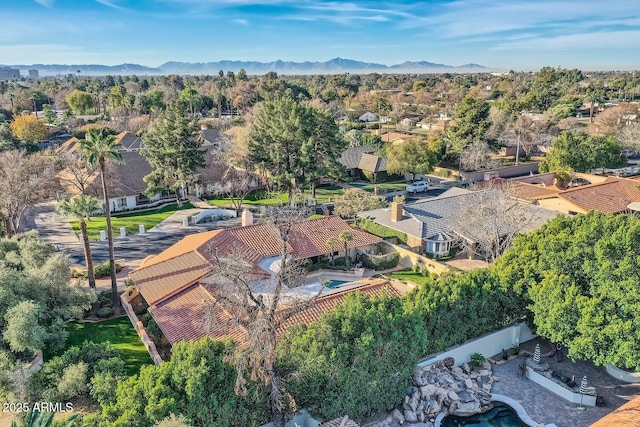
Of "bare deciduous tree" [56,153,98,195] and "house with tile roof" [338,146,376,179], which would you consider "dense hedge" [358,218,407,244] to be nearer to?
"house with tile roof" [338,146,376,179]

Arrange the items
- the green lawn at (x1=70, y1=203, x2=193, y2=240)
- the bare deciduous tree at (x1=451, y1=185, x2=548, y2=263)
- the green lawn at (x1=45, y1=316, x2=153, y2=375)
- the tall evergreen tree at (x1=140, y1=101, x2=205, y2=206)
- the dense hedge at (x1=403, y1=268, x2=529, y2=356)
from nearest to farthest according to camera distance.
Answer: the dense hedge at (x1=403, y1=268, x2=529, y2=356) → the green lawn at (x1=45, y1=316, x2=153, y2=375) → the bare deciduous tree at (x1=451, y1=185, x2=548, y2=263) → the green lawn at (x1=70, y1=203, x2=193, y2=240) → the tall evergreen tree at (x1=140, y1=101, x2=205, y2=206)

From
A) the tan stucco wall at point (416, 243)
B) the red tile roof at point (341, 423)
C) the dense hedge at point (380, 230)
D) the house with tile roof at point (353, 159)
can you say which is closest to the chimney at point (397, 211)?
the dense hedge at point (380, 230)

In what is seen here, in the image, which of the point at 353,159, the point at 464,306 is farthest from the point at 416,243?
the point at 353,159

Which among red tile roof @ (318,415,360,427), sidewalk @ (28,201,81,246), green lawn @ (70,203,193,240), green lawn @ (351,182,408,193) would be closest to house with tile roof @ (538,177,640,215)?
green lawn @ (351,182,408,193)

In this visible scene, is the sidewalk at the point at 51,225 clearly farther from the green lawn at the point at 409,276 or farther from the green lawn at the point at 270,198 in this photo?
the green lawn at the point at 409,276

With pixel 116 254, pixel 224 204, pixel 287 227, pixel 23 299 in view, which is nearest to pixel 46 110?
pixel 224 204

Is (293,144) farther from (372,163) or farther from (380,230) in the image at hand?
(372,163)

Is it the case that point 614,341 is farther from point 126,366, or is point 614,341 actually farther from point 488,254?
point 126,366
